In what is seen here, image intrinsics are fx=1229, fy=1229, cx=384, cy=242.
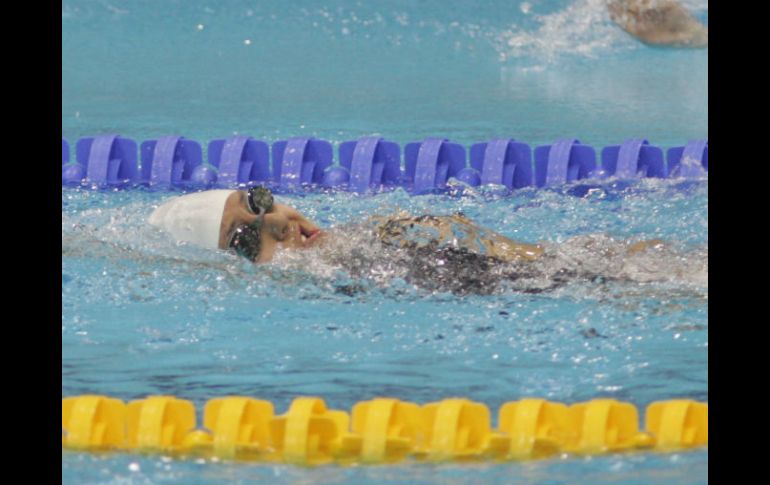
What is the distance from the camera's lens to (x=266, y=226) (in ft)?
13.1

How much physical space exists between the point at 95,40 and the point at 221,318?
581 cm

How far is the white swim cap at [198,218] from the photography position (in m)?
3.98

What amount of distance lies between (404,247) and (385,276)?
0.41 feet

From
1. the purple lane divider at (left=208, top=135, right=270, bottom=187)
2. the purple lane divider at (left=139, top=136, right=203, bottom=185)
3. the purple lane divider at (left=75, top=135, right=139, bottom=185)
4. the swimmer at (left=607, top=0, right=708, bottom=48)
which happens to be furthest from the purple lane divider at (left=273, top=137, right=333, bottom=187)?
the swimmer at (left=607, top=0, right=708, bottom=48)

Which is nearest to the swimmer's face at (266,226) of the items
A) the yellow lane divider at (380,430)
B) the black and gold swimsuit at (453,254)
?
the black and gold swimsuit at (453,254)

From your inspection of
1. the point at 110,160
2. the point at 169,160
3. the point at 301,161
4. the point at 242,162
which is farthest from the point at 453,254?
the point at 110,160

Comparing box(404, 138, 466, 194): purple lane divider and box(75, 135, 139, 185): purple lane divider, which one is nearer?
box(404, 138, 466, 194): purple lane divider

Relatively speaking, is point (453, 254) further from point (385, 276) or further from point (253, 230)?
point (253, 230)

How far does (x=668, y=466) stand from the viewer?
268 centimetres

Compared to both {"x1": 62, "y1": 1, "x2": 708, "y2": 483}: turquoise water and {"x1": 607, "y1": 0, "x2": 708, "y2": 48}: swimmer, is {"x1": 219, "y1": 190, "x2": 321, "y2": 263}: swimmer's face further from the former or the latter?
{"x1": 607, "y1": 0, "x2": 708, "y2": 48}: swimmer

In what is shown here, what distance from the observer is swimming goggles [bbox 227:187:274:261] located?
13.0 feet

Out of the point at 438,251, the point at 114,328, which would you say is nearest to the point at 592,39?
the point at 438,251

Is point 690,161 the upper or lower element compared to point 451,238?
upper
